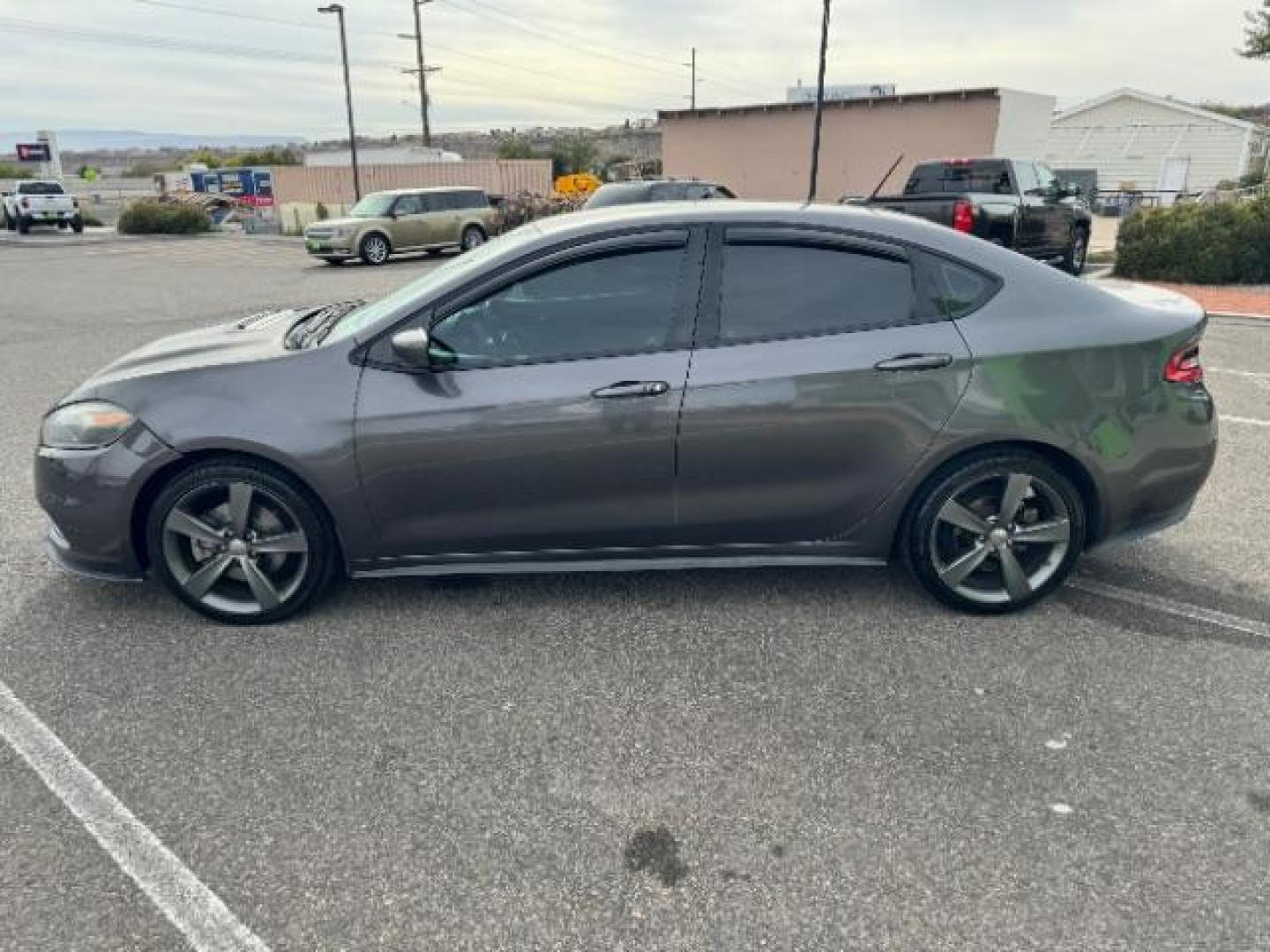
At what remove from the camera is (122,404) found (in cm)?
321

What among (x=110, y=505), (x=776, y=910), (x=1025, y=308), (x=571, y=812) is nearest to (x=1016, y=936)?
(x=776, y=910)

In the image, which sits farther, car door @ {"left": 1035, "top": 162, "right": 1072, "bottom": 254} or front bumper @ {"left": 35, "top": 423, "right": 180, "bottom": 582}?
car door @ {"left": 1035, "top": 162, "right": 1072, "bottom": 254}

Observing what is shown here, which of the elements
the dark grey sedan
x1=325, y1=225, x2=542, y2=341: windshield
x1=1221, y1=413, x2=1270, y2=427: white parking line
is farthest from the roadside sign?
x1=1221, y1=413, x2=1270, y2=427: white parking line

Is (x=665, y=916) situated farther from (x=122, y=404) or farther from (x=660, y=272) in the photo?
(x=122, y=404)

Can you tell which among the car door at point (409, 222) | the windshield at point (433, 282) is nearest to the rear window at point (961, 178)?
the windshield at point (433, 282)

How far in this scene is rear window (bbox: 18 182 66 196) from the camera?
31.8 metres

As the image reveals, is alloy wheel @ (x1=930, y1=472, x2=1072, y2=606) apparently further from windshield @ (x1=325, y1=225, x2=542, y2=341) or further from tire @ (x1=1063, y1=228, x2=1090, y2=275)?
tire @ (x1=1063, y1=228, x2=1090, y2=275)

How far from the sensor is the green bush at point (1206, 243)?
12.2 m

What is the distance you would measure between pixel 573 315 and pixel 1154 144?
4289cm

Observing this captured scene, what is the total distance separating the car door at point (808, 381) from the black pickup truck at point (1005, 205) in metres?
7.91

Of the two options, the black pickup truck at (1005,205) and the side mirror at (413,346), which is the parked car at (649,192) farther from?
the side mirror at (413,346)

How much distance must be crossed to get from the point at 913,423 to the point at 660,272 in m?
1.10

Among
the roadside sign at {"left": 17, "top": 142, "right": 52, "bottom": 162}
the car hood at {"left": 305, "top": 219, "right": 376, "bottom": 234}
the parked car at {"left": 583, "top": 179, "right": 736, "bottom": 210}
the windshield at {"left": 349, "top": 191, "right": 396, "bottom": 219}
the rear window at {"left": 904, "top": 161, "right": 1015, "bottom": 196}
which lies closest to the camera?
the rear window at {"left": 904, "top": 161, "right": 1015, "bottom": 196}

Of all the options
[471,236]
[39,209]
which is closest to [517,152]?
[39,209]
